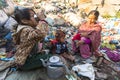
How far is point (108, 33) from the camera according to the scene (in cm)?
678

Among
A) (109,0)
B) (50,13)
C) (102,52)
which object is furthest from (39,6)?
(102,52)

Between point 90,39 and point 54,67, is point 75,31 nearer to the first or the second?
point 90,39

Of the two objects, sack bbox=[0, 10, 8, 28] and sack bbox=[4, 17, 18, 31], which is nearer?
sack bbox=[0, 10, 8, 28]

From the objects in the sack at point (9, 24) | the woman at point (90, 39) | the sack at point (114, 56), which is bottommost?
the sack at point (114, 56)

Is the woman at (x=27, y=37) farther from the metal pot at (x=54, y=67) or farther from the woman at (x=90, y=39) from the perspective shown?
the woman at (x=90, y=39)

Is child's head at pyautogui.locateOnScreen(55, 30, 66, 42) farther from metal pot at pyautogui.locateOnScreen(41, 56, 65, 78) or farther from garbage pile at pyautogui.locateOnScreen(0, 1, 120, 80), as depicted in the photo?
metal pot at pyautogui.locateOnScreen(41, 56, 65, 78)

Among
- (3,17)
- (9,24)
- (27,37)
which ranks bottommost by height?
(9,24)

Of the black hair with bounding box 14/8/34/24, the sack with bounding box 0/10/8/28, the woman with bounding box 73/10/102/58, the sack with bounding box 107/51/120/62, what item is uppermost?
the black hair with bounding box 14/8/34/24

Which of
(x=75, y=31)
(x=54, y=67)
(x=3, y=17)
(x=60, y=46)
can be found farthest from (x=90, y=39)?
(x=3, y=17)

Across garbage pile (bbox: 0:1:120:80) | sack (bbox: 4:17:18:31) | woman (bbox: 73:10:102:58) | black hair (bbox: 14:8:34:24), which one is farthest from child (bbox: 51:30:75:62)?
sack (bbox: 4:17:18:31)

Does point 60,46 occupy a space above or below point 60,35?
below

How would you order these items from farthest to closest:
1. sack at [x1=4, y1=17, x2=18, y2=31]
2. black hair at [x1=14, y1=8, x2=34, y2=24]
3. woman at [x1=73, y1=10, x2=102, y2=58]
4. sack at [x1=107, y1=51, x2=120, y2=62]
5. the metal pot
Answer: sack at [x1=4, y1=17, x2=18, y2=31] → sack at [x1=107, y1=51, x2=120, y2=62] → woman at [x1=73, y1=10, x2=102, y2=58] → the metal pot → black hair at [x1=14, y1=8, x2=34, y2=24]

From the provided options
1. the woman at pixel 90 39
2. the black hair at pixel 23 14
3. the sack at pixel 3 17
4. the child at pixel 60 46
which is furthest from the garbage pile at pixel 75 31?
the black hair at pixel 23 14

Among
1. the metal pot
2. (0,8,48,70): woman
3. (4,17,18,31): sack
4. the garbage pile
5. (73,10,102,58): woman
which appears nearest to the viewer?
(0,8,48,70): woman
